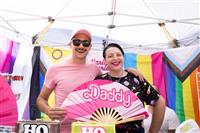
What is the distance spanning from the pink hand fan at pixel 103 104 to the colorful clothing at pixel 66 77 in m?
0.19

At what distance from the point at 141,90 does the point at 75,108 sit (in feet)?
1.07

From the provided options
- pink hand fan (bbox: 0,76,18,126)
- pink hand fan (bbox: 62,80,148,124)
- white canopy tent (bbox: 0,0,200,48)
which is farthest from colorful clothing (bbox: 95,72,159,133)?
white canopy tent (bbox: 0,0,200,48)

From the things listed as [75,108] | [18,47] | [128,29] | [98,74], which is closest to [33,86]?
[18,47]

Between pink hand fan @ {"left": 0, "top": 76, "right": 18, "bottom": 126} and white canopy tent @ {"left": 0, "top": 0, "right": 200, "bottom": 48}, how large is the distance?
316cm

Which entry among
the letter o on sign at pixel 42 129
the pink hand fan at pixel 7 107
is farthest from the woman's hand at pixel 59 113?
the letter o on sign at pixel 42 129

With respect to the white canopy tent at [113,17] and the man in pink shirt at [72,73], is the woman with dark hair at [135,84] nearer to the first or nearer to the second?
the man in pink shirt at [72,73]

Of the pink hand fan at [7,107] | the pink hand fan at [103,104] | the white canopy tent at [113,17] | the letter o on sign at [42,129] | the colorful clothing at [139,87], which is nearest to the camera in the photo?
the letter o on sign at [42,129]

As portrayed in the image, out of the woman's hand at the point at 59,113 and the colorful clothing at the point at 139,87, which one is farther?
the colorful clothing at the point at 139,87

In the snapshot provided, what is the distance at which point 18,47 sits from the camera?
129 inches

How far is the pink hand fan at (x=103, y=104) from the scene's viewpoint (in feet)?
3.18

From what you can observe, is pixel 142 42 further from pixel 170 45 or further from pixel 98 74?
pixel 98 74

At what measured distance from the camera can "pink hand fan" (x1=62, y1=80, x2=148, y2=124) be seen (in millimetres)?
971

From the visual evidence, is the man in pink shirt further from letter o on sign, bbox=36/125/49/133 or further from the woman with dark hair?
letter o on sign, bbox=36/125/49/133

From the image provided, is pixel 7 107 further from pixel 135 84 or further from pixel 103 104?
pixel 135 84
